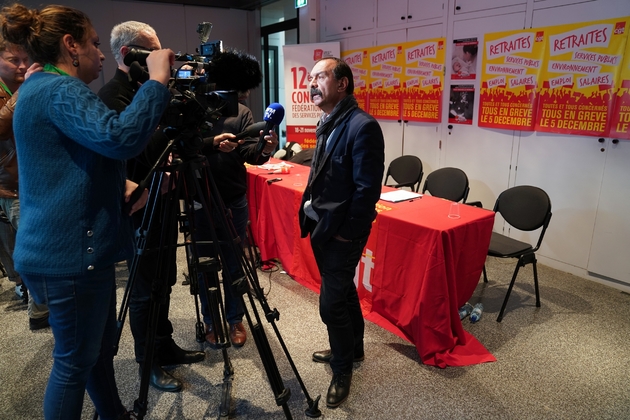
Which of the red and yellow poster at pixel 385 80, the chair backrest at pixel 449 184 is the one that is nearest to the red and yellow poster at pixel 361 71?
the red and yellow poster at pixel 385 80

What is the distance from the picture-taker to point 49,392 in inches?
50.4

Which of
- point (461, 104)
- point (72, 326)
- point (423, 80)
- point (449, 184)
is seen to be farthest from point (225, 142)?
point (423, 80)

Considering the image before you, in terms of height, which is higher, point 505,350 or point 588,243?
point 588,243

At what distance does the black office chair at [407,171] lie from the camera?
13.6 ft

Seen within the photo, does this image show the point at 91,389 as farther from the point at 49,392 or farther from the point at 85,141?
the point at 85,141

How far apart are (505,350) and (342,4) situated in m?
4.57

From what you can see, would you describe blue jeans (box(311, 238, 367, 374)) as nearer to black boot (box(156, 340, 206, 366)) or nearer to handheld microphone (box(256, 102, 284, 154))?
handheld microphone (box(256, 102, 284, 154))

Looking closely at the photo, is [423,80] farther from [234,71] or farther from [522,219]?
[234,71]

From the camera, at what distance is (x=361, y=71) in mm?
5195

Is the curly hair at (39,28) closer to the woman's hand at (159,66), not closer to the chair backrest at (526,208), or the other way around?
the woman's hand at (159,66)

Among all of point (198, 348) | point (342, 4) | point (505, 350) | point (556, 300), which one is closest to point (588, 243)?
point (556, 300)

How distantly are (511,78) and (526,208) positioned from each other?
4.49 ft

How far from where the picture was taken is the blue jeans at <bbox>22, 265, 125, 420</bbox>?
1184 mm

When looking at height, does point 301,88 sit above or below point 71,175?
above
